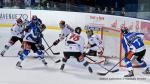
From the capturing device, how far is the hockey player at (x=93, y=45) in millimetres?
9794

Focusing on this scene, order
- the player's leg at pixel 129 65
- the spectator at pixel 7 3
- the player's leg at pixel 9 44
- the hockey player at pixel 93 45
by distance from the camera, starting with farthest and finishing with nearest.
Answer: the spectator at pixel 7 3 < the player's leg at pixel 9 44 < the hockey player at pixel 93 45 < the player's leg at pixel 129 65

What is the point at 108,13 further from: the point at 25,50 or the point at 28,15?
the point at 25,50

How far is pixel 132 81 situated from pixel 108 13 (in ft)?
12.1

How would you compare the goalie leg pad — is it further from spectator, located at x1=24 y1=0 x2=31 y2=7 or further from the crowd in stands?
spectator, located at x1=24 y1=0 x2=31 y2=7

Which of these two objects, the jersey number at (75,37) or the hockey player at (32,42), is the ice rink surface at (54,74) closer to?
the hockey player at (32,42)

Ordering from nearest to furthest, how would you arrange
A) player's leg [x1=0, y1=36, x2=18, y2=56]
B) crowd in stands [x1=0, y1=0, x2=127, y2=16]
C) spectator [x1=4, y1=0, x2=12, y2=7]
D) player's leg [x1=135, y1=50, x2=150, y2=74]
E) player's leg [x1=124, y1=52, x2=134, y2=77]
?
1. player's leg [x1=124, y1=52, x2=134, y2=77]
2. player's leg [x1=135, y1=50, x2=150, y2=74]
3. player's leg [x1=0, y1=36, x2=18, y2=56]
4. crowd in stands [x1=0, y1=0, x2=127, y2=16]
5. spectator [x1=4, y1=0, x2=12, y2=7]

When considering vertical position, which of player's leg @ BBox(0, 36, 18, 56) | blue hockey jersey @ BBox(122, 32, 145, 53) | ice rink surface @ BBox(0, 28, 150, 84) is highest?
blue hockey jersey @ BBox(122, 32, 145, 53)

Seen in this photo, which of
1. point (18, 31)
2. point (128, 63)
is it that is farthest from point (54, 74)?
point (18, 31)

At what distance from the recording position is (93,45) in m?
9.83

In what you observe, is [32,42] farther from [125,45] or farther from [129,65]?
[129,65]

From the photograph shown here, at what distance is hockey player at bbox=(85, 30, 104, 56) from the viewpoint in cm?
979

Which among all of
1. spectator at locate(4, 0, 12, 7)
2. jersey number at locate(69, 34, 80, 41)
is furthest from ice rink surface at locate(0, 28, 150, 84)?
spectator at locate(4, 0, 12, 7)

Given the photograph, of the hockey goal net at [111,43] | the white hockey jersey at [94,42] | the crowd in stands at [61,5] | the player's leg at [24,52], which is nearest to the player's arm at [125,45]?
the hockey goal net at [111,43]

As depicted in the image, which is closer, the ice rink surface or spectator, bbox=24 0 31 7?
the ice rink surface
